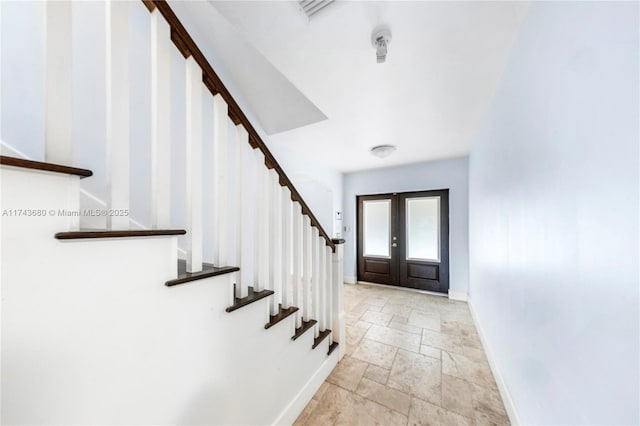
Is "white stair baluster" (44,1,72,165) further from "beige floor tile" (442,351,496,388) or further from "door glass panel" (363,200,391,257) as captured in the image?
"door glass panel" (363,200,391,257)

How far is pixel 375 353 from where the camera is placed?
7.63ft

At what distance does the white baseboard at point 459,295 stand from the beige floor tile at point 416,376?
2227 mm

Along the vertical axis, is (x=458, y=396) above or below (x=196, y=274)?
below

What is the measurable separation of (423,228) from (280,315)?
3.85 meters

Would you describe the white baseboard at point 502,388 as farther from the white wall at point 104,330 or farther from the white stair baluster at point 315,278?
the white wall at point 104,330

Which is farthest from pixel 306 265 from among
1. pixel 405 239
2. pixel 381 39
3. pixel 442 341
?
pixel 405 239

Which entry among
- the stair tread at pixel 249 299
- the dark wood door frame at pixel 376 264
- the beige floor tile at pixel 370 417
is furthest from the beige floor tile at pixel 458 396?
the dark wood door frame at pixel 376 264

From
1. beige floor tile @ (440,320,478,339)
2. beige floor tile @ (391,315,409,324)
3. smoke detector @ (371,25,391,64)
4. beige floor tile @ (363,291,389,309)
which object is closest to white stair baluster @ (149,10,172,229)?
smoke detector @ (371,25,391,64)

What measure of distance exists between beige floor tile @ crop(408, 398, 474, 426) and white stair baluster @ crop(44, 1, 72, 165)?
2338mm

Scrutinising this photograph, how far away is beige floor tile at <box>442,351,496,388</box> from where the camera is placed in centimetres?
194

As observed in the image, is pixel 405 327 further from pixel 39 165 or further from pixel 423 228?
pixel 39 165

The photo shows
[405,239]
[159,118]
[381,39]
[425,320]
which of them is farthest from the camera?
[405,239]

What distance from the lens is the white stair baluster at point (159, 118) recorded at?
896 mm

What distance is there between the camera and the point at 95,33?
4.99 feet
